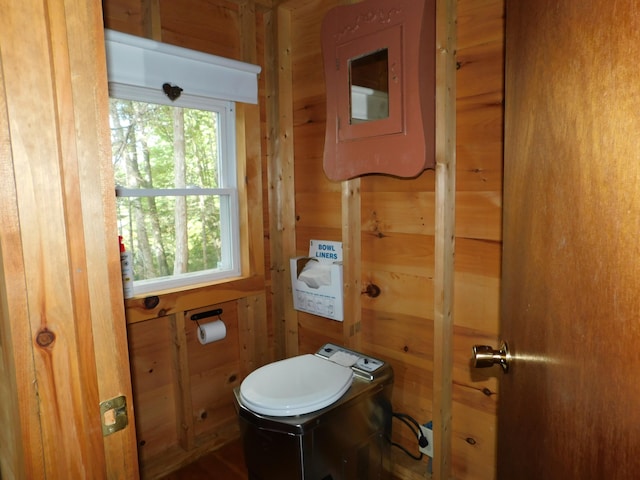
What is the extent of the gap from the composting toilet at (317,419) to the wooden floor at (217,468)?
0.42 meters

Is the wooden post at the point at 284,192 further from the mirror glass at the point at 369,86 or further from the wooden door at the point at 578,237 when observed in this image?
the wooden door at the point at 578,237

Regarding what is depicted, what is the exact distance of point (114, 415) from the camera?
0.59 meters

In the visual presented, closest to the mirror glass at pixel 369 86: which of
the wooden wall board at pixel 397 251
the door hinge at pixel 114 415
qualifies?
the wooden wall board at pixel 397 251

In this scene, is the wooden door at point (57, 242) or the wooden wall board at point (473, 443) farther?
the wooden wall board at point (473, 443)

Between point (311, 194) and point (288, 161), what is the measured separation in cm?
23

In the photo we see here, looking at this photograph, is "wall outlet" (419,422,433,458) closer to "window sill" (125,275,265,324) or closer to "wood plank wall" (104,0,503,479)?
"wood plank wall" (104,0,503,479)

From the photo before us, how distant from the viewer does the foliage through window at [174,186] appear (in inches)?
74.1

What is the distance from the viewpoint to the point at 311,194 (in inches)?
87.4

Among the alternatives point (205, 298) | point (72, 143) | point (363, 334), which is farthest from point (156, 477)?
point (72, 143)

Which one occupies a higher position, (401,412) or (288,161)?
(288,161)

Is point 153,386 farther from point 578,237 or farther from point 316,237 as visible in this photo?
point 578,237

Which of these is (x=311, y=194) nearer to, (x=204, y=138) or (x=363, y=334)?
(x=204, y=138)

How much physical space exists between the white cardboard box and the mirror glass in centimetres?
66

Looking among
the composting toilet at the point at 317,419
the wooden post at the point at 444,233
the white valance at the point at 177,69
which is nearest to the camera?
the composting toilet at the point at 317,419
